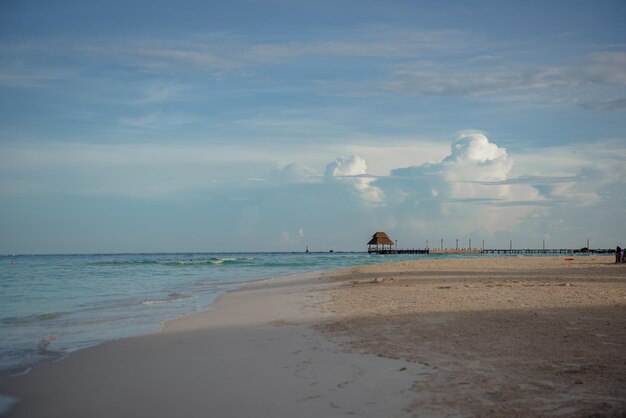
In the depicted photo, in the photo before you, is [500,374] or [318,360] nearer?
[500,374]

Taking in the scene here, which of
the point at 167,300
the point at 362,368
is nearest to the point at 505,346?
the point at 362,368

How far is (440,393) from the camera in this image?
17.7 feet

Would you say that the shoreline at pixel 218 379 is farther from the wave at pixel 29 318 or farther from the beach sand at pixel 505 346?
the wave at pixel 29 318

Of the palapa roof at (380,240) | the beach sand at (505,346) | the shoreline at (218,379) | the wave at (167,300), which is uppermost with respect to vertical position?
the palapa roof at (380,240)

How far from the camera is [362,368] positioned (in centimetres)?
661

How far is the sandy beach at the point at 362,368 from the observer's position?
5188 mm

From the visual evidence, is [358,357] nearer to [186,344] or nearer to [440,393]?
[440,393]

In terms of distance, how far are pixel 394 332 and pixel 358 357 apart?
79.2 inches

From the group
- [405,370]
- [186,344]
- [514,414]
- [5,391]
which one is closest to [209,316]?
[186,344]

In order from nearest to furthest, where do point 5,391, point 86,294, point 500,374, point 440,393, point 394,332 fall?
point 440,393
point 500,374
point 5,391
point 394,332
point 86,294

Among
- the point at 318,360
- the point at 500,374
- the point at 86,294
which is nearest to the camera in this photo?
the point at 500,374

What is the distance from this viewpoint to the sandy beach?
17.0 feet

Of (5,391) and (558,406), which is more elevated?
(558,406)

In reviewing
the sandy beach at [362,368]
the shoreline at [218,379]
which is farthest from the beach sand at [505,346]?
the shoreline at [218,379]
